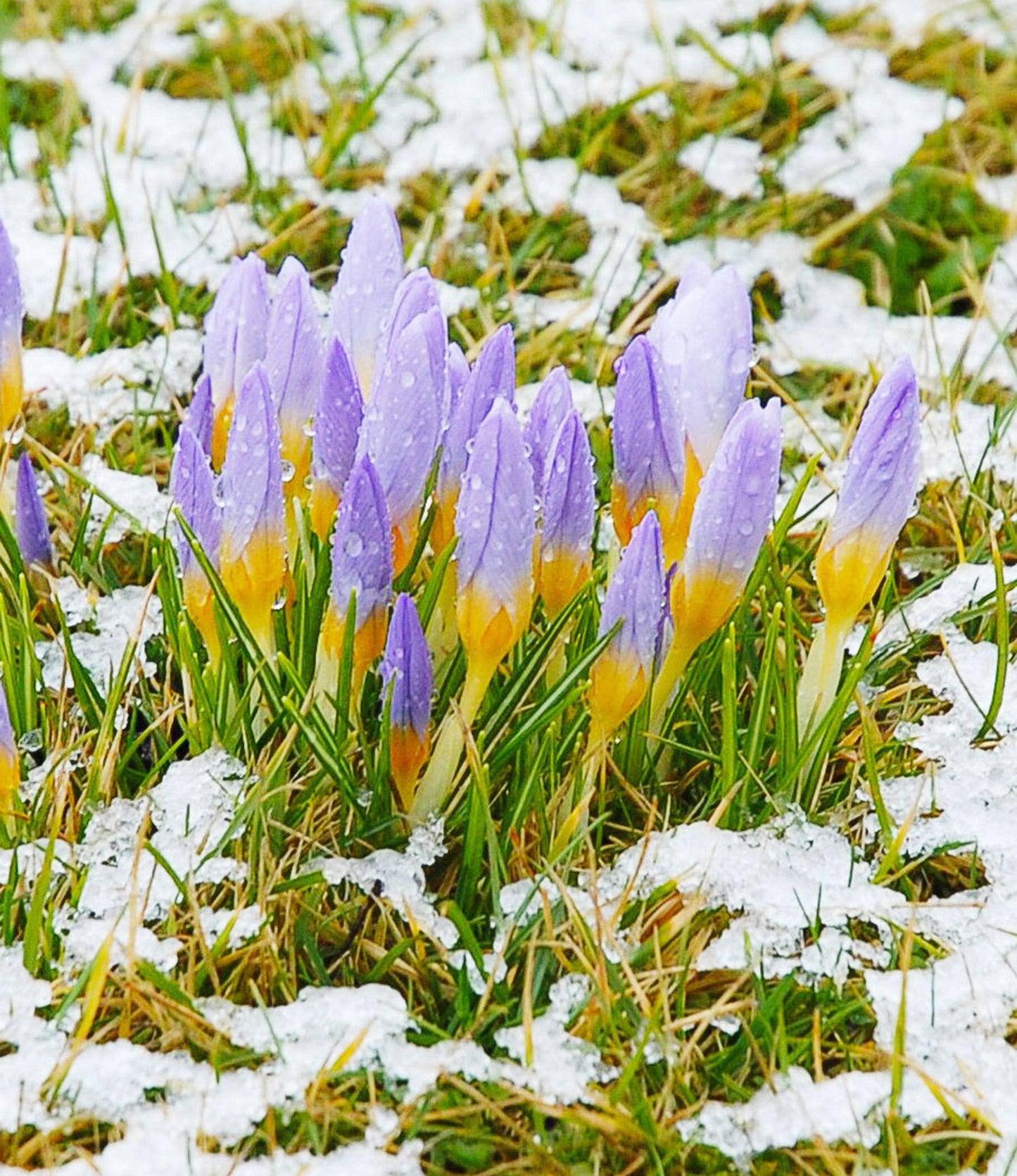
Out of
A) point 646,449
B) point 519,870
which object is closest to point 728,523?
point 646,449

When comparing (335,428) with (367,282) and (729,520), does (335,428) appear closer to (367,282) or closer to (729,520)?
(367,282)

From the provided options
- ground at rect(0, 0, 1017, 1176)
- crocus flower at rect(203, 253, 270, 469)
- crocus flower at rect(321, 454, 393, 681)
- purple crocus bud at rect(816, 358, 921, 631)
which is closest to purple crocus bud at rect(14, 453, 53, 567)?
ground at rect(0, 0, 1017, 1176)

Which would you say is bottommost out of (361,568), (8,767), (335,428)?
(8,767)

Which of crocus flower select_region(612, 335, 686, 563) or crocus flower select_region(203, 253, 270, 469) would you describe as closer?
crocus flower select_region(612, 335, 686, 563)

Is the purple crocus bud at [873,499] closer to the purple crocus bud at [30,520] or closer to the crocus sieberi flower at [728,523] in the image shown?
the crocus sieberi flower at [728,523]

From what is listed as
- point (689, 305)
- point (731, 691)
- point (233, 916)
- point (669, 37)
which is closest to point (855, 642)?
point (731, 691)

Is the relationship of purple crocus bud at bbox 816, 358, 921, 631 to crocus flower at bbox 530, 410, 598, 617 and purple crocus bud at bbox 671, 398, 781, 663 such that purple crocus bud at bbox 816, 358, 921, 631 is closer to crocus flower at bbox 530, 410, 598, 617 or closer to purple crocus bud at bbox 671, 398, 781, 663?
purple crocus bud at bbox 671, 398, 781, 663

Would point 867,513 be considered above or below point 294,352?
below
